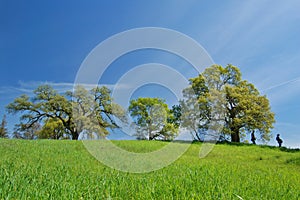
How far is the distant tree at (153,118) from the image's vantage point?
3516 cm

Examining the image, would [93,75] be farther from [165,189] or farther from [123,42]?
[165,189]

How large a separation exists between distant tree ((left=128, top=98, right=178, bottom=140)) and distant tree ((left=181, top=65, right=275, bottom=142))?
3.93 metres

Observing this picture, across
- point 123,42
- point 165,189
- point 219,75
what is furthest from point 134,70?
point 219,75

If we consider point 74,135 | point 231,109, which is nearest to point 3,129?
point 74,135

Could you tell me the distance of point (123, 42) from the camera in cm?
870

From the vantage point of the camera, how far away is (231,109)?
32906mm

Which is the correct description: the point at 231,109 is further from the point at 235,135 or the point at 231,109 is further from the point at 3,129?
the point at 3,129

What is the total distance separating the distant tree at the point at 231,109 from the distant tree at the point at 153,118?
12.9ft

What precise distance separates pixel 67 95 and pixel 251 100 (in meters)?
29.2

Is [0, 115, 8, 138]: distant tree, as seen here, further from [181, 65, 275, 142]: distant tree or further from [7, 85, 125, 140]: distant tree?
[181, 65, 275, 142]: distant tree

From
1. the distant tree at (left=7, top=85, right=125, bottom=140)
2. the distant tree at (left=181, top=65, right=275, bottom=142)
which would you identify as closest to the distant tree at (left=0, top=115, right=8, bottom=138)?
the distant tree at (left=7, top=85, right=125, bottom=140)

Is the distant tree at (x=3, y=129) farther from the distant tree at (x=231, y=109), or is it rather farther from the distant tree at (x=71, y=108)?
the distant tree at (x=231, y=109)

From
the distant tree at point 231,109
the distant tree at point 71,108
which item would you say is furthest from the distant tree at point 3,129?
the distant tree at point 231,109

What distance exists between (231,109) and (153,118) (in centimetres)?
1126
